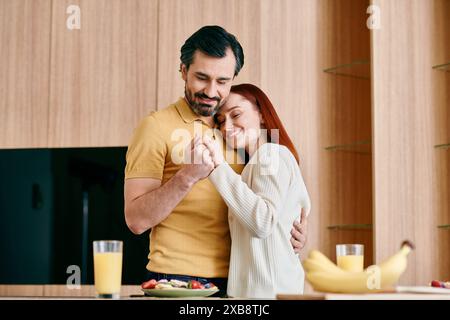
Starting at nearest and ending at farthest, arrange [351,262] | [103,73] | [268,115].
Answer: [351,262] < [268,115] < [103,73]

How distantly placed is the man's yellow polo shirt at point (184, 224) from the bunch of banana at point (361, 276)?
625mm

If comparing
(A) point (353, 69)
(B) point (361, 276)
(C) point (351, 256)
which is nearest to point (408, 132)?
(A) point (353, 69)

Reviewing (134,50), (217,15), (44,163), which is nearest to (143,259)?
(44,163)

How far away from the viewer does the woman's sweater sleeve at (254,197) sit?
178cm

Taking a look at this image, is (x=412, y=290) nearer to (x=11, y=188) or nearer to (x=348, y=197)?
(x=348, y=197)

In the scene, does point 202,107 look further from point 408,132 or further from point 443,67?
point 443,67

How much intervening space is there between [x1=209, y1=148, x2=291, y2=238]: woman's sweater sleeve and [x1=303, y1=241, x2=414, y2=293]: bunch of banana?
357 mm

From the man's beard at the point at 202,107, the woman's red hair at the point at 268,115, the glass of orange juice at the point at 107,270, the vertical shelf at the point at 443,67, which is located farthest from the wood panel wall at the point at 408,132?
the glass of orange juice at the point at 107,270

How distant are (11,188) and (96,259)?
2.05 metres

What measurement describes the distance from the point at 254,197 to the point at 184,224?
12.9 inches

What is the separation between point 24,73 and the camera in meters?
3.40

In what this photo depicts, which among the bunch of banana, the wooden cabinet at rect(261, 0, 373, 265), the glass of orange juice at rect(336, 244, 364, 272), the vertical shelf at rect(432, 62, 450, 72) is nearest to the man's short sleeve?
the glass of orange juice at rect(336, 244, 364, 272)

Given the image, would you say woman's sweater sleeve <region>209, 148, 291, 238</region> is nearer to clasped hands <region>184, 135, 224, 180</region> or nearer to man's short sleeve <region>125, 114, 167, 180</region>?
clasped hands <region>184, 135, 224, 180</region>

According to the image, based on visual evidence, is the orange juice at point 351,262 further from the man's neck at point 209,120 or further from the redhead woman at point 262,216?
the man's neck at point 209,120
